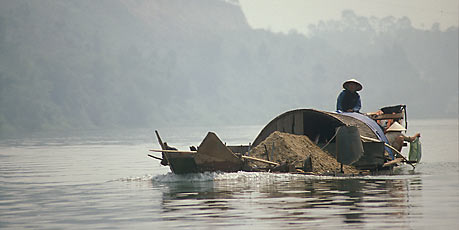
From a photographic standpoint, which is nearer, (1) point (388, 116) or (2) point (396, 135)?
(2) point (396, 135)

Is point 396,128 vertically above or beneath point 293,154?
above

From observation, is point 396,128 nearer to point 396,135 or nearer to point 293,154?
point 396,135

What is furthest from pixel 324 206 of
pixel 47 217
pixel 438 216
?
pixel 47 217

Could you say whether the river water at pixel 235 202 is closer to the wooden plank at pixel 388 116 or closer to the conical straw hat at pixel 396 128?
the conical straw hat at pixel 396 128

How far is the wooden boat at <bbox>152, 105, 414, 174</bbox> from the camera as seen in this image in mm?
21219

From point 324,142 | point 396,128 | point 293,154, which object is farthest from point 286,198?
point 396,128

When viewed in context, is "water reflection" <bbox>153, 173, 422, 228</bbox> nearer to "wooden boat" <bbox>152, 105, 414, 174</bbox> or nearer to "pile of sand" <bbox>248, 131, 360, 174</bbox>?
"wooden boat" <bbox>152, 105, 414, 174</bbox>

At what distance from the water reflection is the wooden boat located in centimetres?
41

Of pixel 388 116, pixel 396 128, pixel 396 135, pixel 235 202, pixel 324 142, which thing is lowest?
pixel 235 202

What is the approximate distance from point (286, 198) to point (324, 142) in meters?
9.61

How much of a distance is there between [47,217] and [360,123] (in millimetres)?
13079

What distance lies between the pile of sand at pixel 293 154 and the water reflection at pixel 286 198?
3.78 feet

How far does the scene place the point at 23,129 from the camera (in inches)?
6860

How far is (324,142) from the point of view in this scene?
2667 cm
